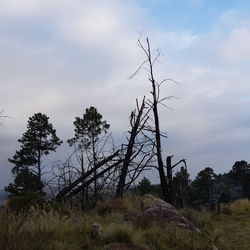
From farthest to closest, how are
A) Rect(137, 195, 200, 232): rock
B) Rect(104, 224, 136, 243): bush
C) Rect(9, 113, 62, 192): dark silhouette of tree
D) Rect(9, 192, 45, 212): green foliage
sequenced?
Rect(9, 113, 62, 192): dark silhouette of tree → Rect(9, 192, 45, 212): green foliage → Rect(137, 195, 200, 232): rock → Rect(104, 224, 136, 243): bush

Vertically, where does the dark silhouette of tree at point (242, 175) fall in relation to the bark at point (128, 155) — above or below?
above

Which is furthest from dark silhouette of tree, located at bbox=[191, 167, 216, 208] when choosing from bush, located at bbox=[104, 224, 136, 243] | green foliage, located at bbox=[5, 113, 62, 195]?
bush, located at bbox=[104, 224, 136, 243]

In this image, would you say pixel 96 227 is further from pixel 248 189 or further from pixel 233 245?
pixel 248 189

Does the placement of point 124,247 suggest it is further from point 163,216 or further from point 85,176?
point 85,176

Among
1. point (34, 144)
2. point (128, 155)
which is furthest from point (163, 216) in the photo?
point (34, 144)

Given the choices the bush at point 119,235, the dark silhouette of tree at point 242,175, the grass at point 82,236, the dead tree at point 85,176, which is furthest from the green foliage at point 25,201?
the dark silhouette of tree at point 242,175

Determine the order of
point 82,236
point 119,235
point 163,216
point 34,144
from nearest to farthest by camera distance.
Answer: point 82,236, point 119,235, point 163,216, point 34,144

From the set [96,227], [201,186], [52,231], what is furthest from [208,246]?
[201,186]

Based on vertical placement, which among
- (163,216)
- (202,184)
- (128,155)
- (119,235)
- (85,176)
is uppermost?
(202,184)

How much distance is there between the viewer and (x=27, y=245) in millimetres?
7258

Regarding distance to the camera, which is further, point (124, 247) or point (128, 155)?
point (128, 155)

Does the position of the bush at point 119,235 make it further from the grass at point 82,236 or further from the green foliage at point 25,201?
the green foliage at point 25,201

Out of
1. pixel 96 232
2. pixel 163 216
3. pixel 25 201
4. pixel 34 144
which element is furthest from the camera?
pixel 34 144

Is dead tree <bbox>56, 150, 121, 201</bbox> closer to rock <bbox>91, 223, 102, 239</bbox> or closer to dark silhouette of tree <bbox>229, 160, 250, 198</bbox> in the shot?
rock <bbox>91, 223, 102, 239</bbox>
